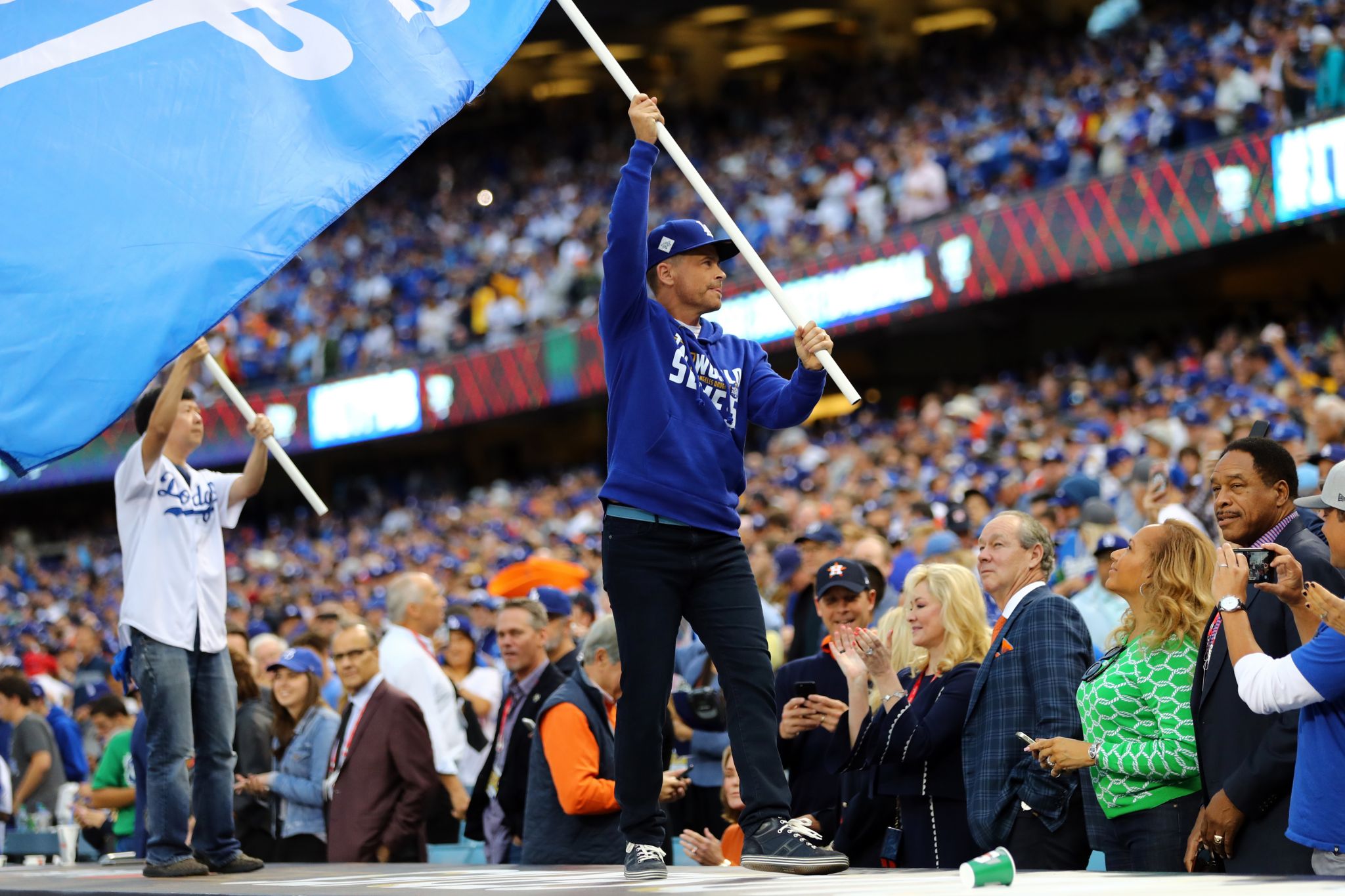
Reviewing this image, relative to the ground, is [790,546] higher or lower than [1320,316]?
lower

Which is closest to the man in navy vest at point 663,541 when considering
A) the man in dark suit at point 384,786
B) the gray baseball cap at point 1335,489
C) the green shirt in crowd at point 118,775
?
the gray baseball cap at point 1335,489

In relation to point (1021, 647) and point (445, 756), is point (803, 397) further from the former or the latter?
point (445, 756)

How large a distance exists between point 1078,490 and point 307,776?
4.32m

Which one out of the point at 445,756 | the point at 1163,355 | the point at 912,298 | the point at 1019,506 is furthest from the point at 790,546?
the point at 912,298

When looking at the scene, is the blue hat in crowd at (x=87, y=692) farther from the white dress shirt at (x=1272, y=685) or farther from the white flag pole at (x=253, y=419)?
the white dress shirt at (x=1272, y=685)

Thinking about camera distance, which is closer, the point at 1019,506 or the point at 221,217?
the point at 221,217

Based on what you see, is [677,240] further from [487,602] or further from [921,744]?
[487,602]

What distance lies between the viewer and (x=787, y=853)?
4.55 metres

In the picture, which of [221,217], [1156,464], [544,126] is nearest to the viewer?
[221,217]

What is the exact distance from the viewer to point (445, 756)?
25.1 ft

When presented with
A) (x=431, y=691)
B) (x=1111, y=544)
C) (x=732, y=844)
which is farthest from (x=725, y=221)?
(x=431, y=691)

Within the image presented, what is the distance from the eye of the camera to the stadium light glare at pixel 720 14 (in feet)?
102

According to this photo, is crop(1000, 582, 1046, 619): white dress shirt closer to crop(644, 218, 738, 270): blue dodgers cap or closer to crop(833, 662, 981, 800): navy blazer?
crop(833, 662, 981, 800): navy blazer

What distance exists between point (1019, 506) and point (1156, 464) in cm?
158
